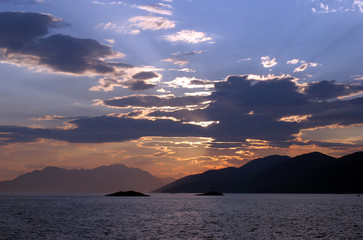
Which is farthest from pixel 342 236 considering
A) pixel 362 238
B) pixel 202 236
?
pixel 202 236

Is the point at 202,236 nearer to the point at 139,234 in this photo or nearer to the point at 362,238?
the point at 139,234

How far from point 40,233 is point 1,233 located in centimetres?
802

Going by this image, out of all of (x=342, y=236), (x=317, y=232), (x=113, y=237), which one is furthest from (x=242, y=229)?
(x=113, y=237)

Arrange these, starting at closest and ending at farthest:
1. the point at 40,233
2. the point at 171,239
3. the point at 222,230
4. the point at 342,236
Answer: the point at 171,239 < the point at 342,236 < the point at 40,233 < the point at 222,230

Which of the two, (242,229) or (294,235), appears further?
(242,229)

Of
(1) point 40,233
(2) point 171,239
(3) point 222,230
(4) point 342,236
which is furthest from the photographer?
(3) point 222,230

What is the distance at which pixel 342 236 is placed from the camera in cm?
7288

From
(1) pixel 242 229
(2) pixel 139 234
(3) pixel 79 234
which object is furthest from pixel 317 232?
(3) pixel 79 234

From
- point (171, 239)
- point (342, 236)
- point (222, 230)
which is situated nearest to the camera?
point (171, 239)

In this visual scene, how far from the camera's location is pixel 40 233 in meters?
77.8

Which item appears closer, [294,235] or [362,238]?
[362,238]

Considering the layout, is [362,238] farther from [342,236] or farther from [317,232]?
[317,232]

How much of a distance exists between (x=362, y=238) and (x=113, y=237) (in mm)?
47377

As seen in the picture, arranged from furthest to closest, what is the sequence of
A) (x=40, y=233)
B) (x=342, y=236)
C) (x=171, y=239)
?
(x=40, y=233) → (x=342, y=236) → (x=171, y=239)
